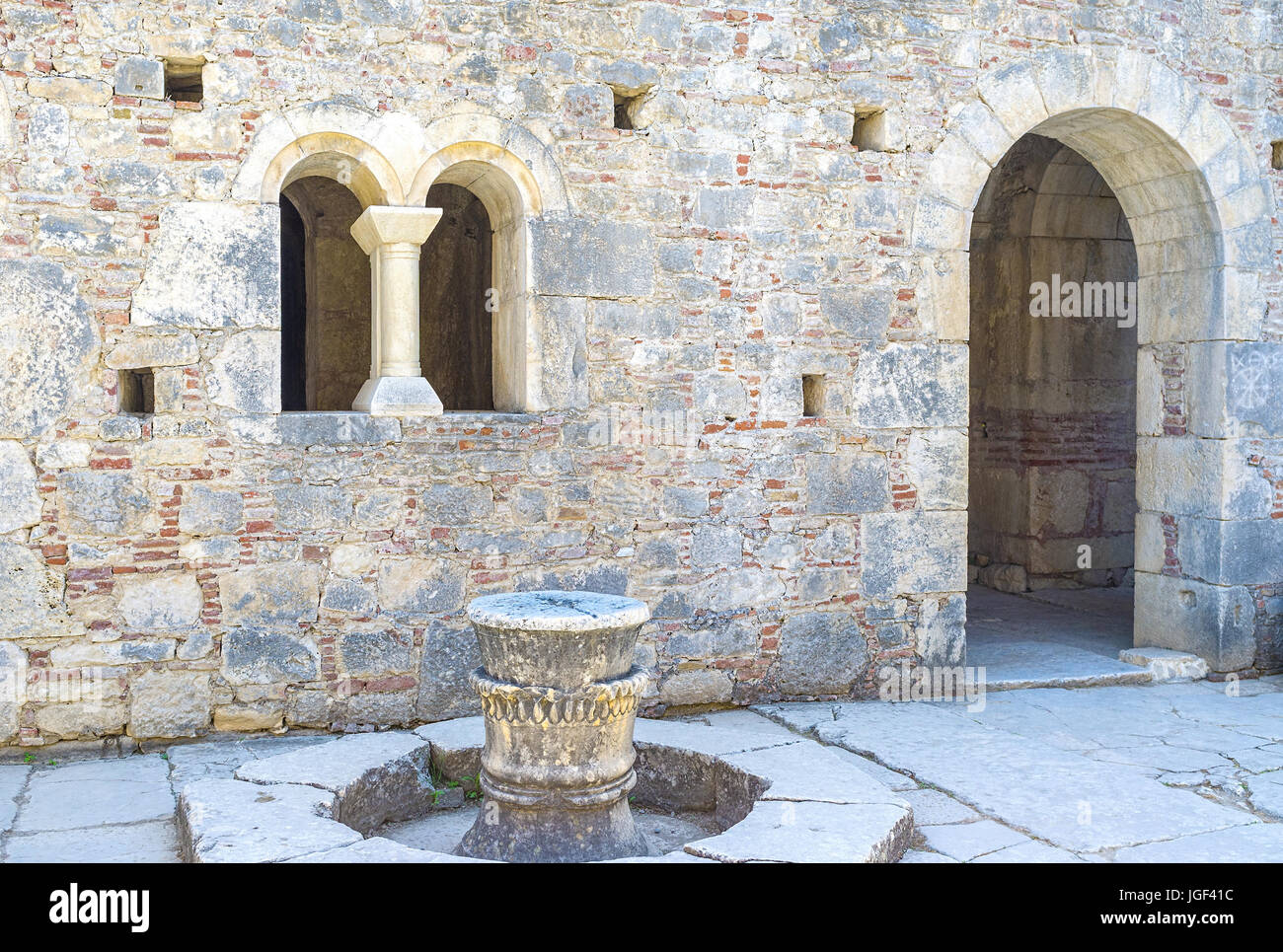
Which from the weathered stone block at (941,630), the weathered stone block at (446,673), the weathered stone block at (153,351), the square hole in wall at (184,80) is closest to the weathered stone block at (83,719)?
the weathered stone block at (446,673)

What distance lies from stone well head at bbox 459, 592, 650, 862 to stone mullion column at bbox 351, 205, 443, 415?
1577 millimetres

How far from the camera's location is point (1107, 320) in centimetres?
890

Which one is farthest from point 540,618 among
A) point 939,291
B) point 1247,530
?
point 1247,530

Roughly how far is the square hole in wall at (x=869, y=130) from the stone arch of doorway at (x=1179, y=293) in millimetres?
390

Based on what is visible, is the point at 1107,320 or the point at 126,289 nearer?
the point at 126,289

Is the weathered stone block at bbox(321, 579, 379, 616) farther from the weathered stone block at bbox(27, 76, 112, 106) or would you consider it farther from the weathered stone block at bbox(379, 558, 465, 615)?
the weathered stone block at bbox(27, 76, 112, 106)

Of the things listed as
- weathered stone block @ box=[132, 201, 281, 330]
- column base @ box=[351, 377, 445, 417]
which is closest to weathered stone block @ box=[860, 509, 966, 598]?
column base @ box=[351, 377, 445, 417]

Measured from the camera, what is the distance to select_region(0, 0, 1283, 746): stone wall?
4684 millimetres

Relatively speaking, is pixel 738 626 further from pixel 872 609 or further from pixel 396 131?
pixel 396 131

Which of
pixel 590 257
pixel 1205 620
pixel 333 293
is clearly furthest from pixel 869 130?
pixel 333 293

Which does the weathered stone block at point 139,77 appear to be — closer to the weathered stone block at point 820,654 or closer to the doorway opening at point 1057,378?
the weathered stone block at point 820,654

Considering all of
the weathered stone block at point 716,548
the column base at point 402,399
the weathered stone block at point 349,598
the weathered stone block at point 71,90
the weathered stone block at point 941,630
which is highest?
the weathered stone block at point 71,90

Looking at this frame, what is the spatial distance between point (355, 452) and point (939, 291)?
9.08 feet

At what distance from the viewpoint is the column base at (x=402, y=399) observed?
5.04m
